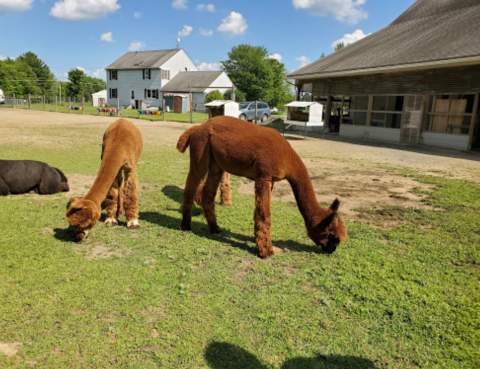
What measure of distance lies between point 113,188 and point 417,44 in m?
21.1

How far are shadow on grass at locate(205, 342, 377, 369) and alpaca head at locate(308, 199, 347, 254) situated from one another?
198 cm

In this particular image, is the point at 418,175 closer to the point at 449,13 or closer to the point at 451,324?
the point at 451,324

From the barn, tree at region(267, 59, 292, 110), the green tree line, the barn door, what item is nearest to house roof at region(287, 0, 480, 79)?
the barn

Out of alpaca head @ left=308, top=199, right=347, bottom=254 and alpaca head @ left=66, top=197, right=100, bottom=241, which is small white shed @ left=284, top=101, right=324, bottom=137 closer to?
alpaca head @ left=308, top=199, right=347, bottom=254

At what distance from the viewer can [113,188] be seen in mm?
5699

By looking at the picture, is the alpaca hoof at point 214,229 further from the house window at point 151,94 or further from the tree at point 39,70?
the tree at point 39,70

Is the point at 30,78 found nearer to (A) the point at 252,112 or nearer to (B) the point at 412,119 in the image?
(A) the point at 252,112

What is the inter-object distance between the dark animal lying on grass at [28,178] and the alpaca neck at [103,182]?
3.20 metres

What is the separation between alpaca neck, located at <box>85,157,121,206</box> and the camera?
15.5ft

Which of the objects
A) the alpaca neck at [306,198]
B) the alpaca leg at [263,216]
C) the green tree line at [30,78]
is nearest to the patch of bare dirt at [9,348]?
the alpaca leg at [263,216]

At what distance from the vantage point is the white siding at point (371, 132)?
21231 mm

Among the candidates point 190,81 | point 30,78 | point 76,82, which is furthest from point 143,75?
A: point 30,78

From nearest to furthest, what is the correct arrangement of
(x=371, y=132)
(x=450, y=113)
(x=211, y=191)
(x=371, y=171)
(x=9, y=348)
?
(x=9, y=348)
(x=211, y=191)
(x=371, y=171)
(x=450, y=113)
(x=371, y=132)

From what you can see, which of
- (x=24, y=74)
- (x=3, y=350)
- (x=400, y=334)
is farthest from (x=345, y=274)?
(x=24, y=74)
